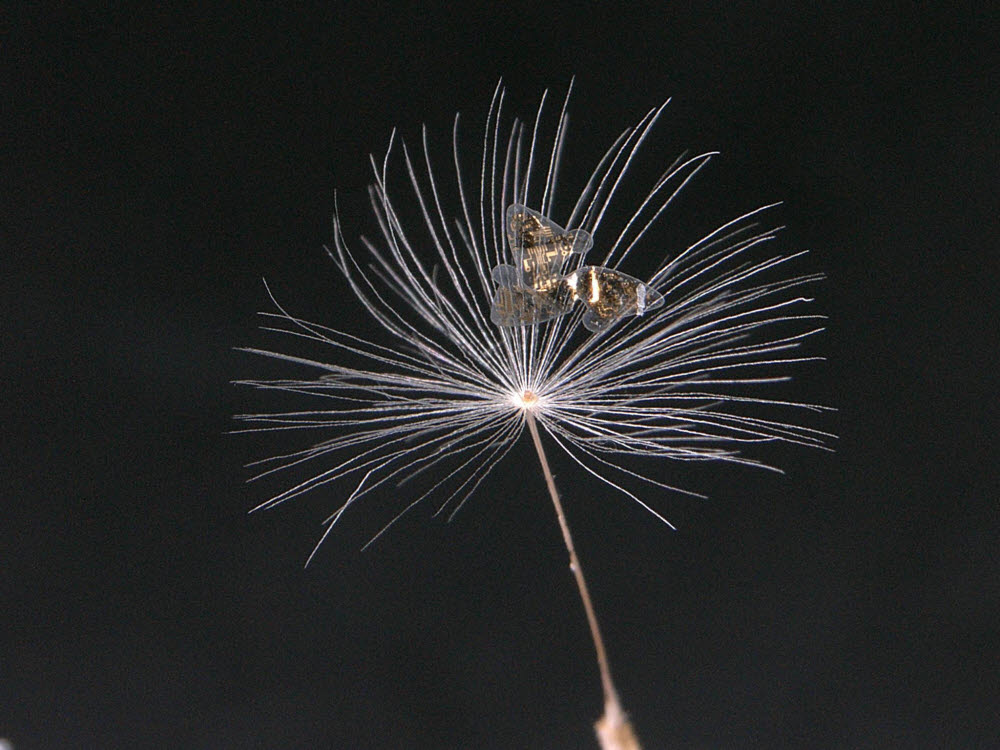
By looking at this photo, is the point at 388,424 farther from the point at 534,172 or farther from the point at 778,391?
the point at 778,391

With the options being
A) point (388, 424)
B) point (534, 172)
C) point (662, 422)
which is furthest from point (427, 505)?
point (534, 172)

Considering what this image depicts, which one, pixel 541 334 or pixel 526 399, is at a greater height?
pixel 541 334

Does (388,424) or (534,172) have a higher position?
(534,172)

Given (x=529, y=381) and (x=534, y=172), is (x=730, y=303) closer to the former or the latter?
(x=529, y=381)

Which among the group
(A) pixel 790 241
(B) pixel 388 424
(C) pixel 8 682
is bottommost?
(C) pixel 8 682

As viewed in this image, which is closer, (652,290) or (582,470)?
(652,290)

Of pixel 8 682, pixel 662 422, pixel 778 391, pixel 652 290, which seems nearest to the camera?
pixel 652 290

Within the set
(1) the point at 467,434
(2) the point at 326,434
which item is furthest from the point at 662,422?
(2) the point at 326,434

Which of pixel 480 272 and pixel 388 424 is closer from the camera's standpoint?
pixel 480 272

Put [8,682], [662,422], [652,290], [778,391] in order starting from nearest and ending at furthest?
[652,290] < [662,422] < [778,391] < [8,682]
